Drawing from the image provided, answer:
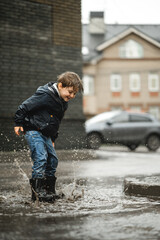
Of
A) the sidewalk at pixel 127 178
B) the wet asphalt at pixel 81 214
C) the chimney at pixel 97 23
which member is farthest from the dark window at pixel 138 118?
the chimney at pixel 97 23

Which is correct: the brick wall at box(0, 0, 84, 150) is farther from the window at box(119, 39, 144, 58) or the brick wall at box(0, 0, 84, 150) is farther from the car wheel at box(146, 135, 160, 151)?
the window at box(119, 39, 144, 58)

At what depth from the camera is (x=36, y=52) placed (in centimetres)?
1033

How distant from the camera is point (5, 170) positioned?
7359 mm

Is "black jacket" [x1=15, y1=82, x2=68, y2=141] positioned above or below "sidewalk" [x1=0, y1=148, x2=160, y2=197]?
above

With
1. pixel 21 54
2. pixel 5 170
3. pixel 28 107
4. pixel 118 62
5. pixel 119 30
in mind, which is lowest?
pixel 5 170

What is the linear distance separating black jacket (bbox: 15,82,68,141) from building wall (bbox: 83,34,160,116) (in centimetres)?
3128

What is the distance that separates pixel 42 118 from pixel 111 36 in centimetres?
3486

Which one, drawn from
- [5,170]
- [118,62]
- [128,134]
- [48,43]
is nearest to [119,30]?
[118,62]

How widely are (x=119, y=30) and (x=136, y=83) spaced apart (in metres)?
5.63

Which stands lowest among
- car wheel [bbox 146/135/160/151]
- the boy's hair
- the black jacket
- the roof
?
car wheel [bbox 146/135/160/151]

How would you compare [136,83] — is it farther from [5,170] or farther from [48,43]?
[5,170]

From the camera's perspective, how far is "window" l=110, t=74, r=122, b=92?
3736 cm

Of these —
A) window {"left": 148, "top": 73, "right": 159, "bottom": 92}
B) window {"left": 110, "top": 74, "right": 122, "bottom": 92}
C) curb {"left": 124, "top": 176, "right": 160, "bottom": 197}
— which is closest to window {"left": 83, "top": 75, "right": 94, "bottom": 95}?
window {"left": 110, "top": 74, "right": 122, "bottom": 92}

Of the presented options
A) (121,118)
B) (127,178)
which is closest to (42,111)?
(127,178)
